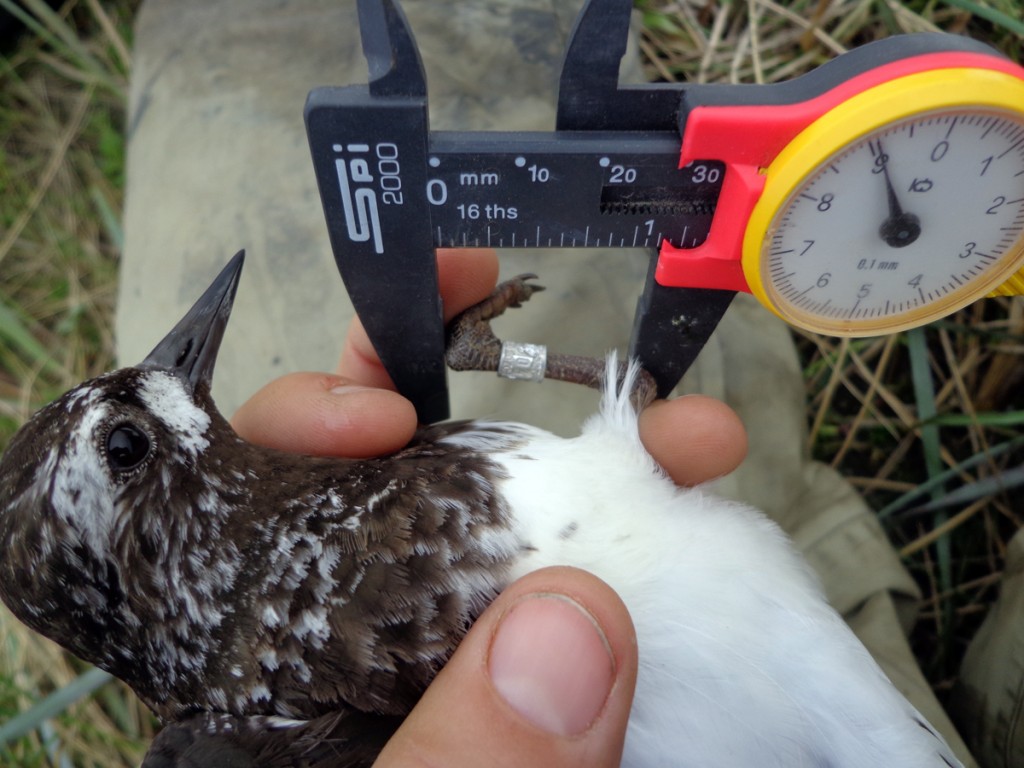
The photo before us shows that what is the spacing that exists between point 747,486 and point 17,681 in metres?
2.65

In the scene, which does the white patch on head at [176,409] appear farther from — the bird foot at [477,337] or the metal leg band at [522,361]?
the metal leg band at [522,361]

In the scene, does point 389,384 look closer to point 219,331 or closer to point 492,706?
point 219,331

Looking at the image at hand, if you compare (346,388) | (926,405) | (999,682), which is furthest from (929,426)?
(346,388)

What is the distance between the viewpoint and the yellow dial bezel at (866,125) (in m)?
1.03

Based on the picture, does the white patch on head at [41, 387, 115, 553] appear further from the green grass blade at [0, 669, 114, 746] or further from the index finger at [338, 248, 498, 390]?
the green grass blade at [0, 669, 114, 746]

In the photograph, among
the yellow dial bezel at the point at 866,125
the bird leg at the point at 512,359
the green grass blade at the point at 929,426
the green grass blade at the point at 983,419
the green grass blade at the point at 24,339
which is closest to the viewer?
the yellow dial bezel at the point at 866,125

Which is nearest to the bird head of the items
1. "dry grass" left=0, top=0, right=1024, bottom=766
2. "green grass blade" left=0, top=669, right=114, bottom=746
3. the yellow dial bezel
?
"green grass blade" left=0, top=669, right=114, bottom=746

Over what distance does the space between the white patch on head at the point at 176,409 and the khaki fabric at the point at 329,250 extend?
2.66ft

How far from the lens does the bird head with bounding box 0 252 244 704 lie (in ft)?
5.00

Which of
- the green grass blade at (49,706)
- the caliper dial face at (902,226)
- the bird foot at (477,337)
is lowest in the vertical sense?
the green grass blade at (49,706)

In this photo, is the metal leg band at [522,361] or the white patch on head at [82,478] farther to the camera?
the metal leg band at [522,361]

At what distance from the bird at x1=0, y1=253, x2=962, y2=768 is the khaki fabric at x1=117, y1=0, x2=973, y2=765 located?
680 mm

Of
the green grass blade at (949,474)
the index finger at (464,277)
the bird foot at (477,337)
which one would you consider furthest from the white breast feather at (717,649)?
the green grass blade at (949,474)

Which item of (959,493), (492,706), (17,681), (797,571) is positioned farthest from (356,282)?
(17,681)
